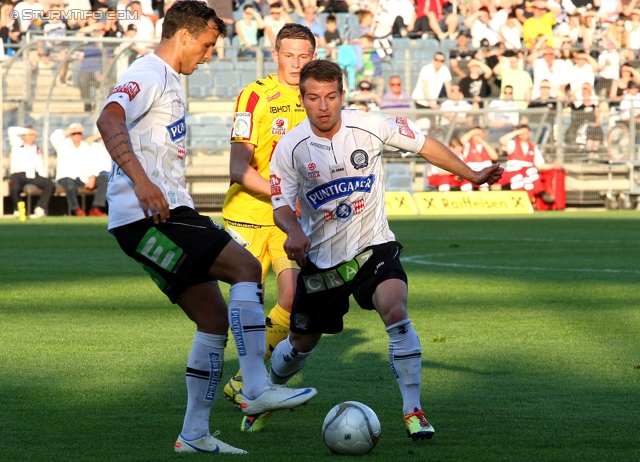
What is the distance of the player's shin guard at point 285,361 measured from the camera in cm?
584

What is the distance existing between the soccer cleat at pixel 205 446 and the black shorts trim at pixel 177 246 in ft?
2.20

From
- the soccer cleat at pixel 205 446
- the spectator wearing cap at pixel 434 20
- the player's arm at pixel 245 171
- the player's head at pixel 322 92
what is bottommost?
the soccer cleat at pixel 205 446

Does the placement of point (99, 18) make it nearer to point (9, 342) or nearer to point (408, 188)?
point (408, 188)

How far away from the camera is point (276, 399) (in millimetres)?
4797

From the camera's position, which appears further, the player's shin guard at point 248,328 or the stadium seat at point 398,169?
the stadium seat at point 398,169

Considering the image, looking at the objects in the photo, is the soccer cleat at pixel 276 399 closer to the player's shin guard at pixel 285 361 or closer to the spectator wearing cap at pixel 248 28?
the player's shin guard at pixel 285 361

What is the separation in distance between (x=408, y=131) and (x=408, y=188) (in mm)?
20832

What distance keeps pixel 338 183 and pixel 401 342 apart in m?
0.90

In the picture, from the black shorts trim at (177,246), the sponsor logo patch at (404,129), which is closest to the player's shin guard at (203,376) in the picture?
the black shorts trim at (177,246)

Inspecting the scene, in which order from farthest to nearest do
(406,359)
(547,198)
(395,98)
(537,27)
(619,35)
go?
(619,35) → (537,27) → (547,198) → (395,98) → (406,359)

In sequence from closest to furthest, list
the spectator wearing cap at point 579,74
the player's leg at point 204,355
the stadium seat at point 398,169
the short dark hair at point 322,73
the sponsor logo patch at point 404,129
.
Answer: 1. the player's leg at point 204,355
2. the short dark hair at point 322,73
3. the sponsor logo patch at point 404,129
4. the stadium seat at point 398,169
5. the spectator wearing cap at point 579,74

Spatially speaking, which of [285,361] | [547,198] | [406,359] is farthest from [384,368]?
[547,198]

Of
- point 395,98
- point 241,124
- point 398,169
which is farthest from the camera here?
point 395,98

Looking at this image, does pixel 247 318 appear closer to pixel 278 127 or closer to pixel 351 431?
pixel 351 431
